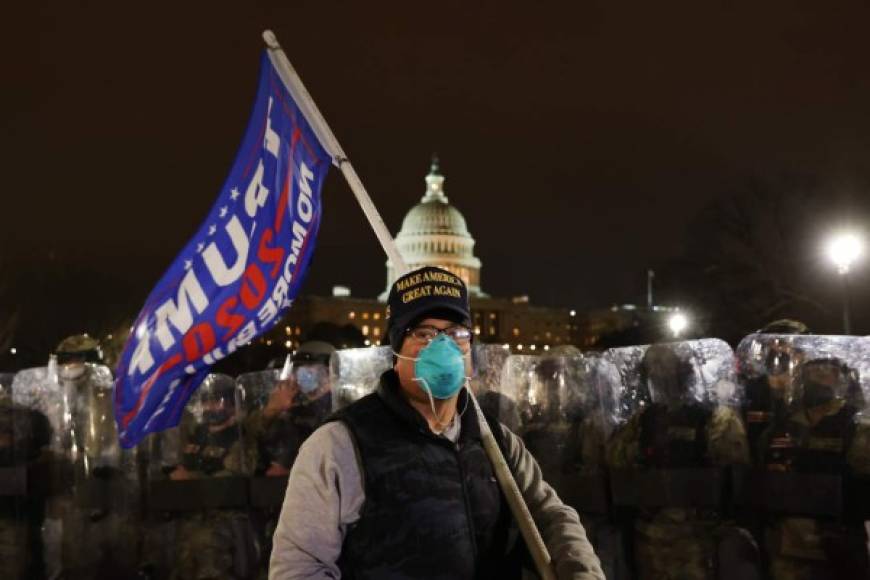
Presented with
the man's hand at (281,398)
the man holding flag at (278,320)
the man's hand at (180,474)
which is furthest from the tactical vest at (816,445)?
the man's hand at (180,474)

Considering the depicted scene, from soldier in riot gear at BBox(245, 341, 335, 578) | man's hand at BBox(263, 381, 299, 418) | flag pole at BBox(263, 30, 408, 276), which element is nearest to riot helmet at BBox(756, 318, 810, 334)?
soldier in riot gear at BBox(245, 341, 335, 578)

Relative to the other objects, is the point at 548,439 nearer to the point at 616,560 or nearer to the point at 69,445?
the point at 616,560

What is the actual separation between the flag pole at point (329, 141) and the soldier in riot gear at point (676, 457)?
10.1ft

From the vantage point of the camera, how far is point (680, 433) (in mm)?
5781

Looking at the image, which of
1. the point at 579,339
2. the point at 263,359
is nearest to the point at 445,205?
the point at 579,339

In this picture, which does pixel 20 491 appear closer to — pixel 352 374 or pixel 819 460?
pixel 352 374

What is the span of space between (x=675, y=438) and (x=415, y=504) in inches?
142

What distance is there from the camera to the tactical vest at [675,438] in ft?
18.7

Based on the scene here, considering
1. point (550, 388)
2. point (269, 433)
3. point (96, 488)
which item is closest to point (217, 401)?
point (269, 433)

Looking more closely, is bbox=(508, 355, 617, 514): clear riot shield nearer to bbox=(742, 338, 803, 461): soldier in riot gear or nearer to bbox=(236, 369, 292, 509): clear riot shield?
bbox=(742, 338, 803, 461): soldier in riot gear

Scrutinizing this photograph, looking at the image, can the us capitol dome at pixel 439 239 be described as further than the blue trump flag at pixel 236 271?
Yes

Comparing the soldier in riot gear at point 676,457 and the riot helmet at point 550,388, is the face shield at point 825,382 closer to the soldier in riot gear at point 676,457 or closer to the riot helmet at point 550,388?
the soldier in riot gear at point 676,457

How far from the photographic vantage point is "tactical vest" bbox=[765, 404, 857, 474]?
199 inches

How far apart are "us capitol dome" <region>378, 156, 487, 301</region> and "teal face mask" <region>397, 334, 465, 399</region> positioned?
9158 centimetres
